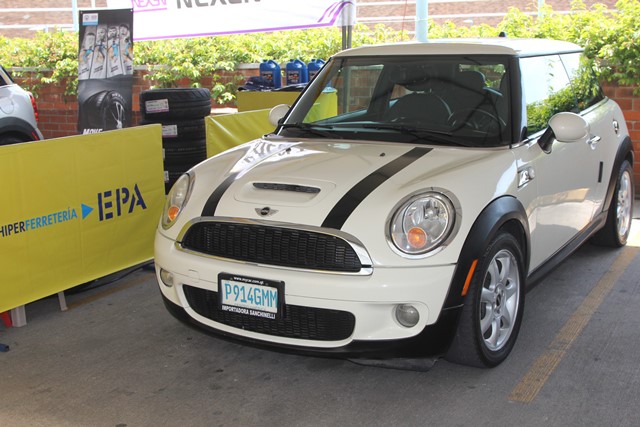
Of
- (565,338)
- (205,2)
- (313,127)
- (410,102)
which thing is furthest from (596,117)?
(205,2)

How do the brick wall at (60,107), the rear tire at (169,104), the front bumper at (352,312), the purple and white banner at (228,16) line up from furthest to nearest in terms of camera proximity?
the brick wall at (60,107) → the purple and white banner at (228,16) → the rear tire at (169,104) → the front bumper at (352,312)

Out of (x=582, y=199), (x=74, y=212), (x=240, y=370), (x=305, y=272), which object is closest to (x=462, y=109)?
(x=582, y=199)

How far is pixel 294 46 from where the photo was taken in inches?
431

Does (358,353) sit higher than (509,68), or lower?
lower

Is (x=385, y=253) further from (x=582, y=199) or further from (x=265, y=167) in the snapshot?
(x=582, y=199)

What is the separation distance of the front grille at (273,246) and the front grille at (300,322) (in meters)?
0.20

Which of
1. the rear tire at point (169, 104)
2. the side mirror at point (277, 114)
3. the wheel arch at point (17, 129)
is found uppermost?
the side mirror at point (277, 114)

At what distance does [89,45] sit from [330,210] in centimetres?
697

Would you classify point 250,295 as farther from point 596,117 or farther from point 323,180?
point 596,117

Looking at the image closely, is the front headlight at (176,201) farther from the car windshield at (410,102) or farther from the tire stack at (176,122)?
the tire stack at (176,122)

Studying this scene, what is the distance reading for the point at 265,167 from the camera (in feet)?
13.8

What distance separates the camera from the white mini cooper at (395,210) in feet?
11.6

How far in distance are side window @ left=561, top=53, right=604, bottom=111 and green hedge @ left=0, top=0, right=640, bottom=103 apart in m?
2.67

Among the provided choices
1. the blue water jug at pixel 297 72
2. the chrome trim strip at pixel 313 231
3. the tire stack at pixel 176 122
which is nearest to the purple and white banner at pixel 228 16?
the blue water jug at pixel 297 72
